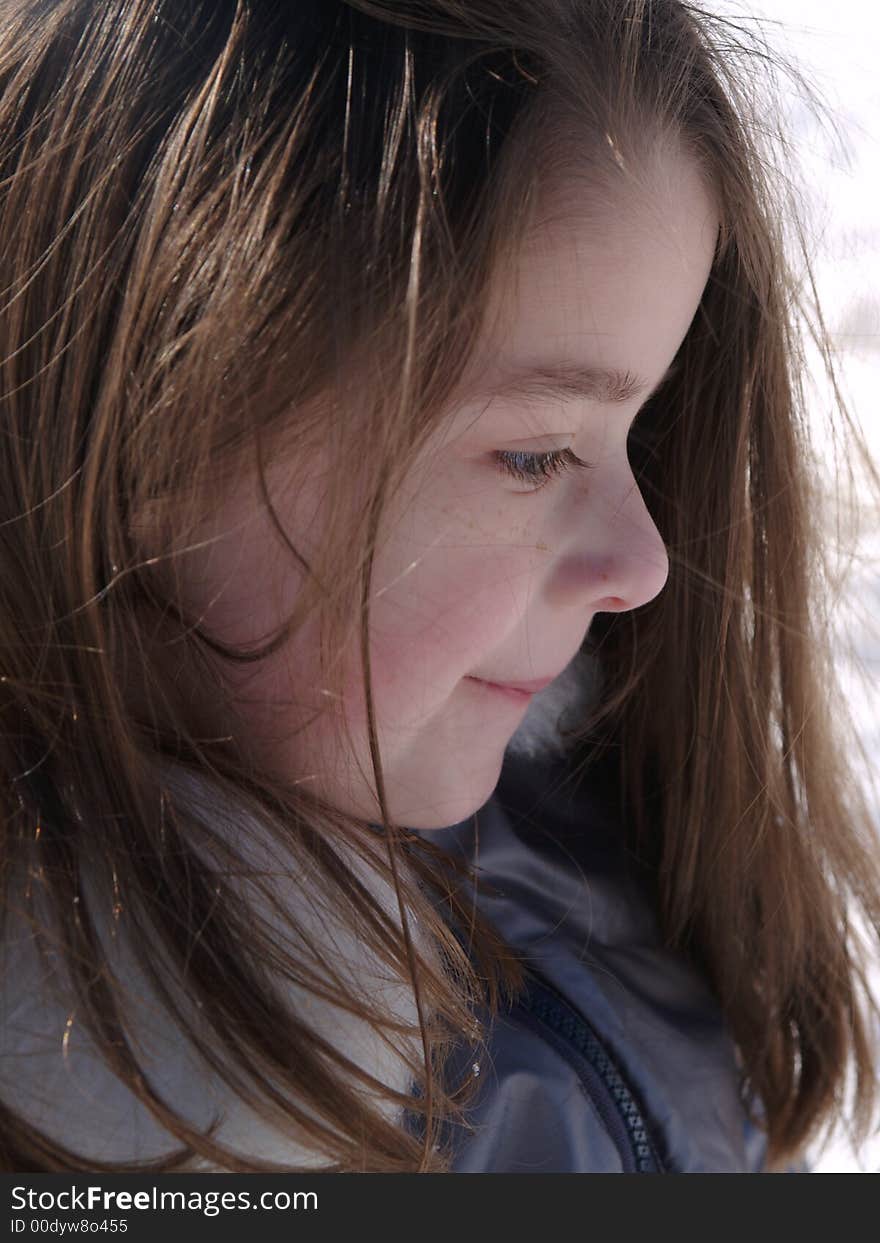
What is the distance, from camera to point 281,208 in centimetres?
62

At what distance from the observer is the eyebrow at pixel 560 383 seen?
0.66m

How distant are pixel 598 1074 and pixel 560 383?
1.62 ft

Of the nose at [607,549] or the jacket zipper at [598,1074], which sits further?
the jacket zipper at [598,1074]

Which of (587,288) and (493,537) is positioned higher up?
(587,288)

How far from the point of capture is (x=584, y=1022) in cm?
91

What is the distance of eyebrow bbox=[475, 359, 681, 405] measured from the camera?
659mm

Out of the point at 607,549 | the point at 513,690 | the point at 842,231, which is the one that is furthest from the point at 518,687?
the point at 842,231

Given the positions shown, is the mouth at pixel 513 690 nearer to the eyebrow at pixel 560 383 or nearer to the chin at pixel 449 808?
the chin at pixel 449 808

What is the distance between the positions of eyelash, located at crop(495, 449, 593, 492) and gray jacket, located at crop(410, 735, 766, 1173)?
1.05ft

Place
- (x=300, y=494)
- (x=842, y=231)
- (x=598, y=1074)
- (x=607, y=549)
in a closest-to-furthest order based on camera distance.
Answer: (x=300, y=494)
(x=607, y=549)
(x=598, y=1074)
(x=842, y=231)

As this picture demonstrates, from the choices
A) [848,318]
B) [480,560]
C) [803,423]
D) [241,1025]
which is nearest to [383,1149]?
[241,1025]

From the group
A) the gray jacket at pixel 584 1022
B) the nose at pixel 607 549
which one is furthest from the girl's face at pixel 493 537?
the gray jacket at pixel 584 1022

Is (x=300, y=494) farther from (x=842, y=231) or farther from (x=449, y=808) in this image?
(x=842, y=231)

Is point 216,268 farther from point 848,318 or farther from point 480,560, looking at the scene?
point 848,318
